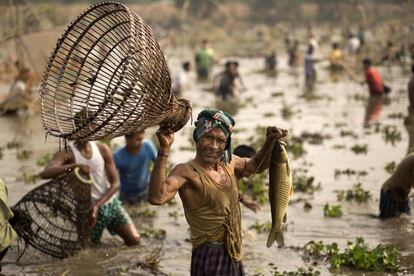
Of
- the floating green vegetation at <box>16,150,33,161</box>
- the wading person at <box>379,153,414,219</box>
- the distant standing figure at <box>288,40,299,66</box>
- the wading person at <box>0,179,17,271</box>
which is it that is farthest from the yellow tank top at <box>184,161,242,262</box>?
the distant standing figure at <box>288,40,299,66</box>

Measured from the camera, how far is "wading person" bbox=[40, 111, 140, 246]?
6.42 metres

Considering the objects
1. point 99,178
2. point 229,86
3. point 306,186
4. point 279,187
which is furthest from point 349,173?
point 229,86

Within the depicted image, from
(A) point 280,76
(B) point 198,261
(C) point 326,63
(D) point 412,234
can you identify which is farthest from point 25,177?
(C) point 326,63

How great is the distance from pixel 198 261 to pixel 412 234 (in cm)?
357

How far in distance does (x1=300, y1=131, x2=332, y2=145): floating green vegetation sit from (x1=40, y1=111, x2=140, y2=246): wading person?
6.32 metres

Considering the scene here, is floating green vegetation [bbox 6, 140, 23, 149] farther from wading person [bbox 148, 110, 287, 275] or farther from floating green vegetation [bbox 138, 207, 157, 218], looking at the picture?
wading person [bbox 148, 110, 287, 275]

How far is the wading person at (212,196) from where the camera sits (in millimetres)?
4227

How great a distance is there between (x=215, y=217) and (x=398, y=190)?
11.7 feet

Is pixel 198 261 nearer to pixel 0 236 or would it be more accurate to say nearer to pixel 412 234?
pixel 0 236

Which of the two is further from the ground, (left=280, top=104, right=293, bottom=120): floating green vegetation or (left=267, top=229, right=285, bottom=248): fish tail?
(left=280, top=104, right=293, bottom=120): floating green vegetation

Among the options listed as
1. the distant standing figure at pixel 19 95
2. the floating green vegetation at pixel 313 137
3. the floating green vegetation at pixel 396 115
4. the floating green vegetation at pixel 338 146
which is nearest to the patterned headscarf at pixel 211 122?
the floating green vegetation at pixel 338 146

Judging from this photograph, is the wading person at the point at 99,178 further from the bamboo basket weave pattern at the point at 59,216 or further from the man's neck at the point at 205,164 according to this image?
the man's neck at the point at 205,164

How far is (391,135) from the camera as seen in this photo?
12.6m

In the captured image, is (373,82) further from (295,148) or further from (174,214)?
(174,214)
